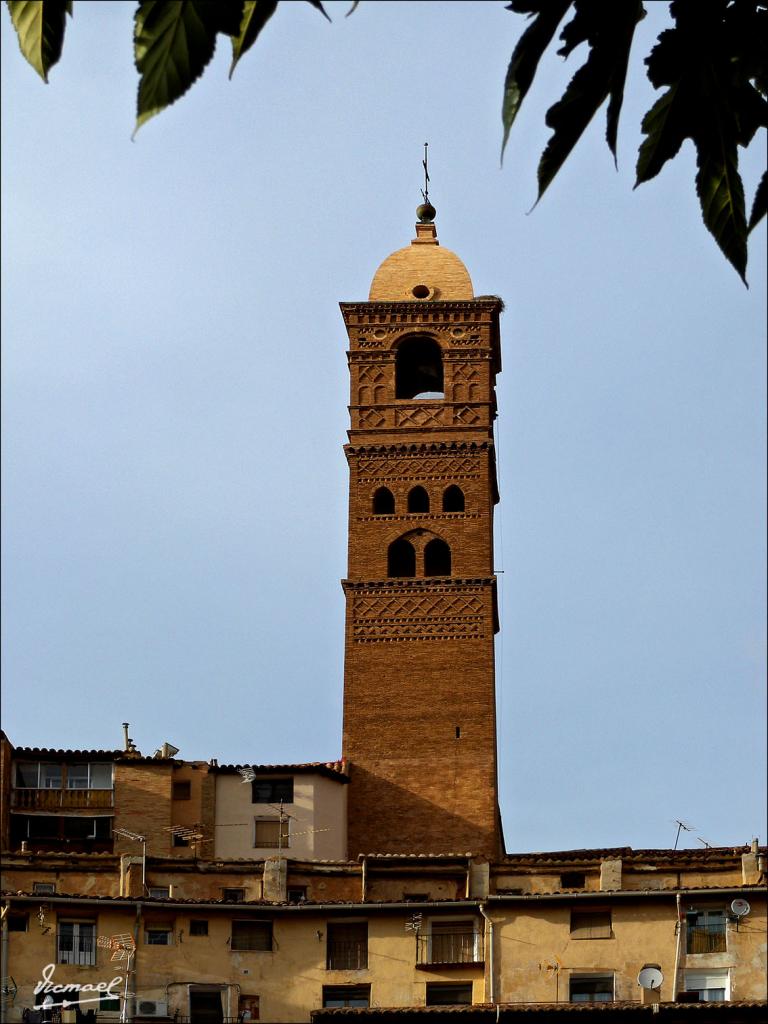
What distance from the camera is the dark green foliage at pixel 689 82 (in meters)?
3.32

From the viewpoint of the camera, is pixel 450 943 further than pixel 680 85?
Yes

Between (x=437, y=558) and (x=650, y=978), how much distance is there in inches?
599

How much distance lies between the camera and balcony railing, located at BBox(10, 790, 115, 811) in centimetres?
4975

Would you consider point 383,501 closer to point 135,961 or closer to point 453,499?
point 453,499

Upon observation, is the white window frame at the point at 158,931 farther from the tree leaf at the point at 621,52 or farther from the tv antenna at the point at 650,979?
the tree leaf at the point at 621,52

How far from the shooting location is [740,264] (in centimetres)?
320

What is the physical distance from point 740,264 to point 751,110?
389 mm

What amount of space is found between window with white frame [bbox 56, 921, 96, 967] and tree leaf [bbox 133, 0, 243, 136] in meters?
41.7

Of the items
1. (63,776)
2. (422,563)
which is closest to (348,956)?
(63,776)

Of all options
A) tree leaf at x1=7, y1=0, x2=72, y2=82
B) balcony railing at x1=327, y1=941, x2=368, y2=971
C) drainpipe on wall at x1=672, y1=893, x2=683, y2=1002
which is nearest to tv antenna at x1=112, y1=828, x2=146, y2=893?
balcony railing at x1=327, y1=941, x2=368, y2=971

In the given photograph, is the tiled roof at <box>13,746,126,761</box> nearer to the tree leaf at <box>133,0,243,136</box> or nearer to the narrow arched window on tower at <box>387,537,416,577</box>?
the narrow arched window on tower at <box>387,537,416,577</box>

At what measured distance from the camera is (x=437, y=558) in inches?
2149

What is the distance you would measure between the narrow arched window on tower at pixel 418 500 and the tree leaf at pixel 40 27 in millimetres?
51847

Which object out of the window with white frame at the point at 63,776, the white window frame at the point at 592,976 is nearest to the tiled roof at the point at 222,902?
the white window frame at the point at 592,976
